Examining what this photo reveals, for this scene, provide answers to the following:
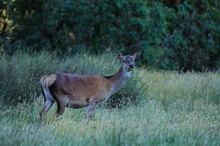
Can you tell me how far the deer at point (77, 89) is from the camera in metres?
9.76

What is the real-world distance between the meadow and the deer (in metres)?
0.29

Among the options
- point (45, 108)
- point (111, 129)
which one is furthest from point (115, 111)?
point (111, 129)

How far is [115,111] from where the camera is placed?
11.2m

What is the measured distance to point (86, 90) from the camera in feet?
33.9

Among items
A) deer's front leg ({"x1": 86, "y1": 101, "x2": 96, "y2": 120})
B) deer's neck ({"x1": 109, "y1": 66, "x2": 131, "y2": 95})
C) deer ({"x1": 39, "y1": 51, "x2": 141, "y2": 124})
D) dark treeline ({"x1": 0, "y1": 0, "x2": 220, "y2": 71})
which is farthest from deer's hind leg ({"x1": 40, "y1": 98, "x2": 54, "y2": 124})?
dark treeline ({"x1": 0, "y1": 0, "x2": 220, "y2": 71})

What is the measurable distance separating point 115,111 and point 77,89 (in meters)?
1.39

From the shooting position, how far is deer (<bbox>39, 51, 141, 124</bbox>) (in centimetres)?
976

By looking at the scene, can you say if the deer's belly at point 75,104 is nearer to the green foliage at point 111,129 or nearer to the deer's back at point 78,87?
the deer's back at point 78,87

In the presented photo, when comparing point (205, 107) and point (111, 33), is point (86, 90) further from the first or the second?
point (111, 33)

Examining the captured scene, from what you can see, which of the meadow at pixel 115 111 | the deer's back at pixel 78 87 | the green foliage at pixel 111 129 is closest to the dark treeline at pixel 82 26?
the meadow at pixel 115 111

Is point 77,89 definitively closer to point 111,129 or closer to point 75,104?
point 75,104

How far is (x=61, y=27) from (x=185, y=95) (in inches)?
333

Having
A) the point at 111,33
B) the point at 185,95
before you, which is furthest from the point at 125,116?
the point at 111,33

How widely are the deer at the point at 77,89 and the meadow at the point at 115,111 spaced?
286 millimetres
